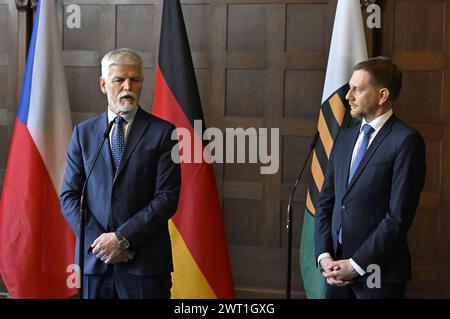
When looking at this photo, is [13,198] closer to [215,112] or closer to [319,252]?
[215,112]

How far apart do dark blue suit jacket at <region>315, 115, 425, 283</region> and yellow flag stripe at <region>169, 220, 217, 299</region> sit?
1183mm

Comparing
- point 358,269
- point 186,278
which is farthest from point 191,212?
point 358,269

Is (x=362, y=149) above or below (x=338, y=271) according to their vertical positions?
above

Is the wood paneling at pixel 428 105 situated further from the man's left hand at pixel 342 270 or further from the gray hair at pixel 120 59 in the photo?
the gray hair at pixel 120 59

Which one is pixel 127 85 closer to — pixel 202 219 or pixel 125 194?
pixel 125 194

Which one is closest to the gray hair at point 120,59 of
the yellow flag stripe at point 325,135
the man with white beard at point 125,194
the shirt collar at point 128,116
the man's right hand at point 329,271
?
the man with white beard at point 125,194

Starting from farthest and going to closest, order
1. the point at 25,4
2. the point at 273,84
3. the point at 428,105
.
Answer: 1. the point at 25,4
2. the point at 273,84
3. the point at 428,105

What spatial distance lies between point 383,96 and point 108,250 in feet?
3.81

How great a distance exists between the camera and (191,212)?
3.39m

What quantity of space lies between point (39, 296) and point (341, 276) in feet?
6.44

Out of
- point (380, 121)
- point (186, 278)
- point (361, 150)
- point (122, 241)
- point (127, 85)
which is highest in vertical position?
point (127, 85)

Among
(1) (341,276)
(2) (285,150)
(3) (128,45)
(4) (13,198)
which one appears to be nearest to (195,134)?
(2) (285,150)

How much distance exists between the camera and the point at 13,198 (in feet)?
11.5

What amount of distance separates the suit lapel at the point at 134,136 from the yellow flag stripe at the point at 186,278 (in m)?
1.18
